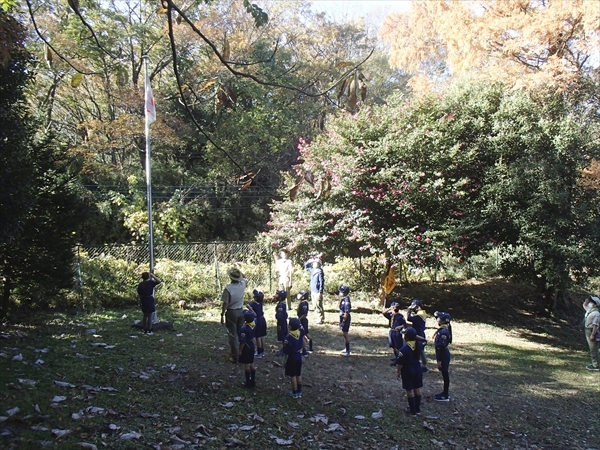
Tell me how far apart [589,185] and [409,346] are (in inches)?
475

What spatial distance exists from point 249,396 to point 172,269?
346 inches

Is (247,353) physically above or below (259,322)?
below

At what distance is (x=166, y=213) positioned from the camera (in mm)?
22484

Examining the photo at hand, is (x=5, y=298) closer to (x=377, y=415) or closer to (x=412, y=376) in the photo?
(x=377, y=415)

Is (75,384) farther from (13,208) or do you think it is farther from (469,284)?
(469,284)

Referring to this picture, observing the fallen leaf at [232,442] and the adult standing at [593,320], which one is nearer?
the fallen leaf at [232,442]

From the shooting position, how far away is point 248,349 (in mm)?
7285

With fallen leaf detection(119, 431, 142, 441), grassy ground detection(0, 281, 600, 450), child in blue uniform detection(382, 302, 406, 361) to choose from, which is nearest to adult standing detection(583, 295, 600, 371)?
grassy ground detection(0, 281, 600, 450)

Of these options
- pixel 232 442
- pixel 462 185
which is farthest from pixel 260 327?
pixel 462 185

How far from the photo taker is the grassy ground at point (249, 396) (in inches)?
222

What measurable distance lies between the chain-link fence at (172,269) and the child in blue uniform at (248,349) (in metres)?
7.64

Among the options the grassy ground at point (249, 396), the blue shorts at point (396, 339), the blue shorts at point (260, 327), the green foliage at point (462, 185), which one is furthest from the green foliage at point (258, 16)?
the green foliage at point (462, 185)

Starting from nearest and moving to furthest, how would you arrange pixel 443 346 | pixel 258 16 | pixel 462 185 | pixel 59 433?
1. pixel 258 16
2. pixel 59 433
3. pixel 443 346
4. pixel 462 185

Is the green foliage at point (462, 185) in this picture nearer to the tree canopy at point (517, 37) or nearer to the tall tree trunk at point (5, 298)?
the tree canopy at point (517, 37)
